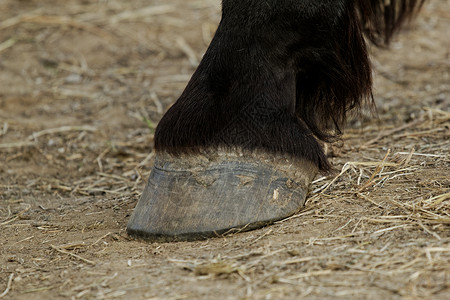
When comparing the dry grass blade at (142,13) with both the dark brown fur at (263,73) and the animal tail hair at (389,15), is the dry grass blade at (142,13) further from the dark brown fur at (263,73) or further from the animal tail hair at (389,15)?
the dark brown fur at (263,73)

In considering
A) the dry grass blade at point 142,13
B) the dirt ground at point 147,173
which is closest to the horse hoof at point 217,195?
the dirt ground at point 147,173

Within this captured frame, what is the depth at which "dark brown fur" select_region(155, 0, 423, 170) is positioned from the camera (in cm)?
151

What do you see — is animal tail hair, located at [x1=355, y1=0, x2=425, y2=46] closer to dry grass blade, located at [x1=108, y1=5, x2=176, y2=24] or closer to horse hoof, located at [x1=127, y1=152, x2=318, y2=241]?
horse hoof, located at [x1=127, y1=152, x2=318, y2=241]

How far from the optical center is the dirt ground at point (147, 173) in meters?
1.24

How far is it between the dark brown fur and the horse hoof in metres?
0.04

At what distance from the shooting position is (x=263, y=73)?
60.2 inches

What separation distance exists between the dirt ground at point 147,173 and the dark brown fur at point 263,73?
8.5 inches

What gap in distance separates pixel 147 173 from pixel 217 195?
836 mm

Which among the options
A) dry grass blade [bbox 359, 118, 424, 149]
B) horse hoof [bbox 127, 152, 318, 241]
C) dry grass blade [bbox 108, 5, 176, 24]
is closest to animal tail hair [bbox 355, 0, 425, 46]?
dry grass blade [bbox 359, 118, 424, 149]

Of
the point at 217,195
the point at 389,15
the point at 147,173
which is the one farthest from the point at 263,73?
the point at 147,173

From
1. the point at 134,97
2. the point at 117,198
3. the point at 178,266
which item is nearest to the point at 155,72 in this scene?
the point at 134,97

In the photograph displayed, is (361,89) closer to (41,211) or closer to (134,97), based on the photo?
(41,211)

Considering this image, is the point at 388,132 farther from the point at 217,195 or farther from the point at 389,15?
the point at 217,195

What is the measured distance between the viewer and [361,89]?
5.37 ft
